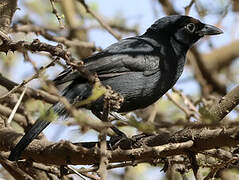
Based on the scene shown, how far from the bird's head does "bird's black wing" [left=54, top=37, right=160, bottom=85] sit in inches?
25.8

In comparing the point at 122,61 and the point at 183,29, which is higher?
the point at 183,29

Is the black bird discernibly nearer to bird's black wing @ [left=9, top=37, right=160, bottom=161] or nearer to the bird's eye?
bird's black wing @ [left=9, top=37, right=160, bottom=161]

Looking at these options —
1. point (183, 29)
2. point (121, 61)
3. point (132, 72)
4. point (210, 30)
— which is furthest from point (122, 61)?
point (210, 30)

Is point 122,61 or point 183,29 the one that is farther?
point 183,29

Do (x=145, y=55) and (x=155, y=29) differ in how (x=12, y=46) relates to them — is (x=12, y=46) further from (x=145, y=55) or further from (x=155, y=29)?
(x=155, y=29)

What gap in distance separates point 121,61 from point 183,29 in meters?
1.34

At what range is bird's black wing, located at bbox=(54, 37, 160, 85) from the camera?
187 inches

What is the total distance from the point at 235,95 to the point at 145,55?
6.24ft

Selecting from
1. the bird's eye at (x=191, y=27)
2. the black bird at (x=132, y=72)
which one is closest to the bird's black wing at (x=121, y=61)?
the black bird at (x=132, y=72)

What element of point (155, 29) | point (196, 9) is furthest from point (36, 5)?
point (196, 9)

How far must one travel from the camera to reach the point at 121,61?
4977mm

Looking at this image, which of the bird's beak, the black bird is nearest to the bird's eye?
the bird's beak

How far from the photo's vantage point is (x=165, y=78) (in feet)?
16.5

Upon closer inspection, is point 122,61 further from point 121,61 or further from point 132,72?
point 132,72
